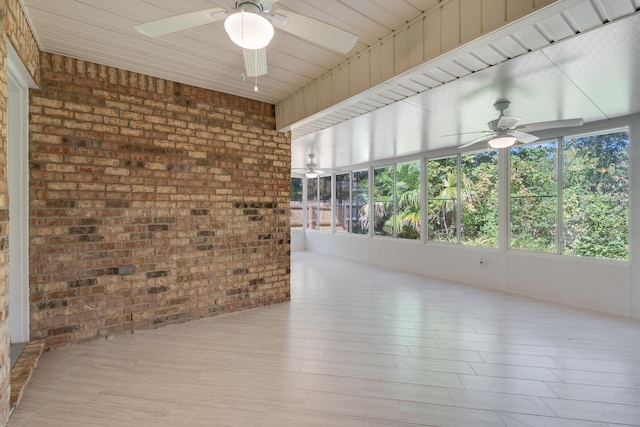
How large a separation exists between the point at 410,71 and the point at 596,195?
3.96 meters

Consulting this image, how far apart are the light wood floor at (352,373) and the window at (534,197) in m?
1.34

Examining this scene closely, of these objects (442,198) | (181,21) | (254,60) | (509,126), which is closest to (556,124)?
(509,126)

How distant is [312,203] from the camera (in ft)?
35.8

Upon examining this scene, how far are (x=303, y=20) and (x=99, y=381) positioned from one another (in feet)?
9.61

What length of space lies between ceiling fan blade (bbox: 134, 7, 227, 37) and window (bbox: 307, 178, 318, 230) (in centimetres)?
902

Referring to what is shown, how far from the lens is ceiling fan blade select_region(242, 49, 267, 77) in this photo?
2047 millimetres

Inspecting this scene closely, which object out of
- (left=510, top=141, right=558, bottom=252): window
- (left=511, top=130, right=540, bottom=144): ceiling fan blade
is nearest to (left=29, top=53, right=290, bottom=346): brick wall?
(left=511, top=130, right=540, bottom=144): ceiling fan blade

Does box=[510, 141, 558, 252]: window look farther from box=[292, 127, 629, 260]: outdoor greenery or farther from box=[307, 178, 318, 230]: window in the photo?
box=[307, 178, 318, 230]: window

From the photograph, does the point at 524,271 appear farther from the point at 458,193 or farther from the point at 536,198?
the point at 458,193

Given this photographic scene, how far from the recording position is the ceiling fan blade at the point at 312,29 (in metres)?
1.70

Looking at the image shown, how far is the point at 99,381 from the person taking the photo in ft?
8.14

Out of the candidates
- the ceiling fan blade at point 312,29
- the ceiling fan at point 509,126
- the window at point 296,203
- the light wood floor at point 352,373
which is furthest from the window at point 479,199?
the window at point 296,203

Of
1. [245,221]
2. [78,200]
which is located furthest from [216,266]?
[78,200]

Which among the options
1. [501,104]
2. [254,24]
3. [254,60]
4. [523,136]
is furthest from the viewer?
[523,136]
